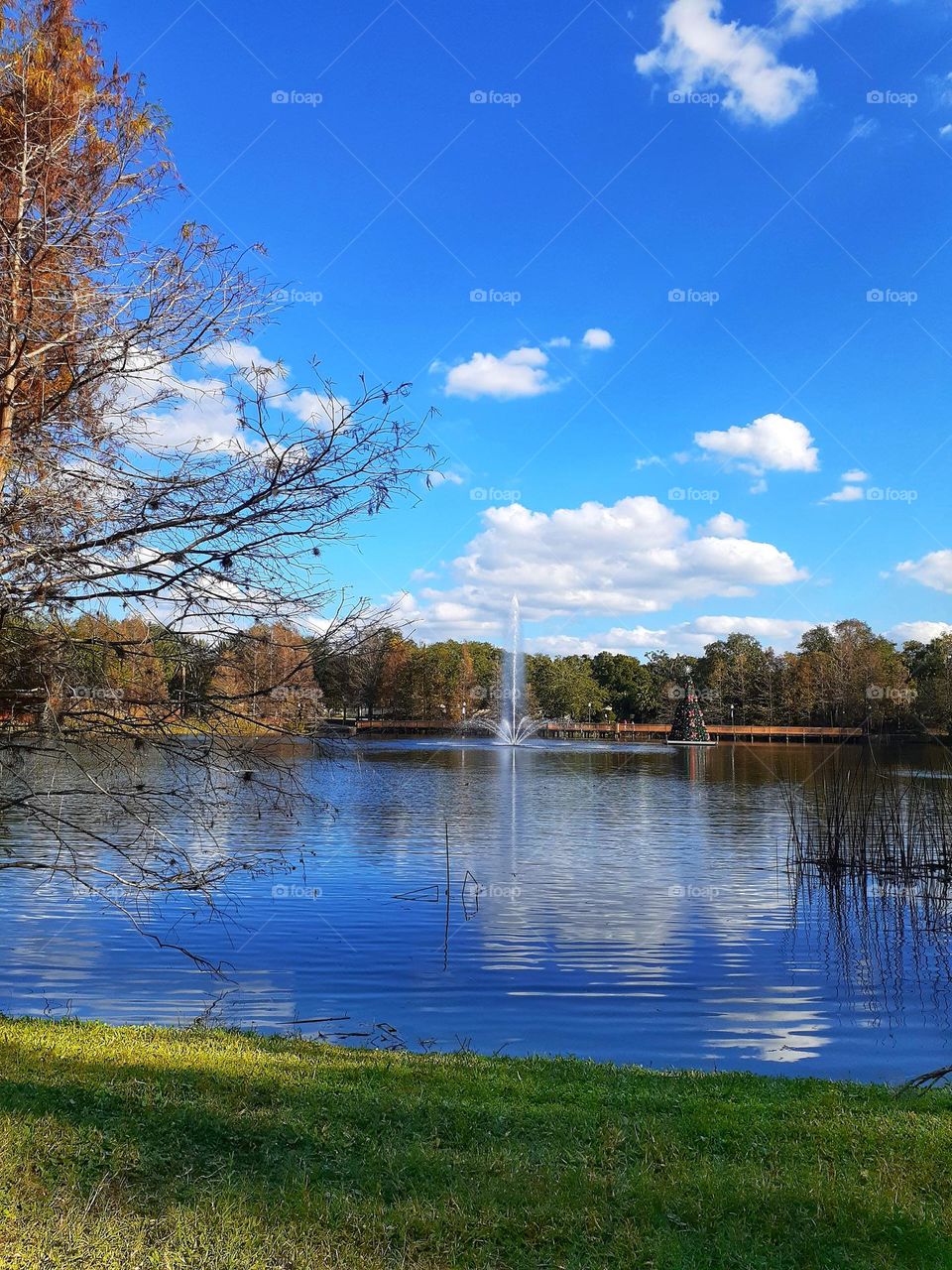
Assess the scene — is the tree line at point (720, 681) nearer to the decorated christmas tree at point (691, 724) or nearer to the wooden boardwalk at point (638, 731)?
the wooden boardwalk at point (638, 731)

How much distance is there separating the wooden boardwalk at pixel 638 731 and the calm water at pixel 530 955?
71.8 meters

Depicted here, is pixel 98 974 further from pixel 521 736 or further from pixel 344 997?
pixel 521 736

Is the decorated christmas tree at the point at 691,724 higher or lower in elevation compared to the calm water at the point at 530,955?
higher

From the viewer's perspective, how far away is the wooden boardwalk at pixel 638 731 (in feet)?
317

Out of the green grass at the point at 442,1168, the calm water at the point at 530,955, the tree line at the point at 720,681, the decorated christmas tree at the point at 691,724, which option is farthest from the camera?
the tree line at the point at 720,681

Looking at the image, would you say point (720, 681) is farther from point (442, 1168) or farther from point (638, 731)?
point (442, 1168)

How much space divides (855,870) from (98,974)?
1339 centimetres

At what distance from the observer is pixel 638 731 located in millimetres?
114188

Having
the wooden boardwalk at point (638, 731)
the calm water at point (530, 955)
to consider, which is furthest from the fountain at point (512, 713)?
the calm water at point (530, 955)

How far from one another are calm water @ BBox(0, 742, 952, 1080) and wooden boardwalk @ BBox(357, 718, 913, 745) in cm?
7177

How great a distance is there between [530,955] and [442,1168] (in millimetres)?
7777

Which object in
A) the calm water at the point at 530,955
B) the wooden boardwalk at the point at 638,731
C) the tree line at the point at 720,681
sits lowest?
the calm water at the point at 530,955

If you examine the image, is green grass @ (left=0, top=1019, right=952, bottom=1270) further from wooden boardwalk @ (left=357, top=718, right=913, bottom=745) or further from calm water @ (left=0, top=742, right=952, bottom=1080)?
wooden boardwalk @ (left=357, top=718, right=913, bottom=745)

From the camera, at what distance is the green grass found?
4293 millimetres
